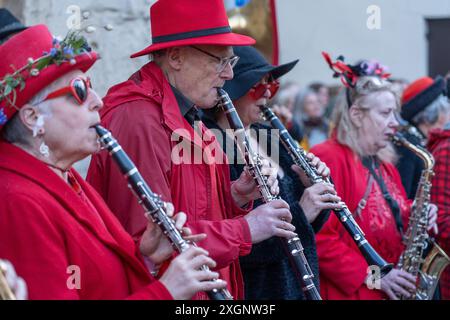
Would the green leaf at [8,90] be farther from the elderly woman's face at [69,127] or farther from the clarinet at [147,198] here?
the clarinet at [147,198]

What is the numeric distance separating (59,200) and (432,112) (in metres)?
4.79

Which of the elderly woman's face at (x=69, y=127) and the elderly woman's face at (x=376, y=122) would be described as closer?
the elderly woman's face at (x=69, y=127)

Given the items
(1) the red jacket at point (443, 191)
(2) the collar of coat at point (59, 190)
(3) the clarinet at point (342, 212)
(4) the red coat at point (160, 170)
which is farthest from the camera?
(1) the red jacket at point (443, 191)

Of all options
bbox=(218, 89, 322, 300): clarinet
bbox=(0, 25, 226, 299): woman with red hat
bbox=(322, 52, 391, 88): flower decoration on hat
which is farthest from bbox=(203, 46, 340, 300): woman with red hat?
bbox=(0, 25, 226, 299): woman with red hat

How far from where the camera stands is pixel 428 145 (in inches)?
244

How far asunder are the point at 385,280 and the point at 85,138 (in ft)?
8.74

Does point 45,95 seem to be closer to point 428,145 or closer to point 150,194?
point 150,194

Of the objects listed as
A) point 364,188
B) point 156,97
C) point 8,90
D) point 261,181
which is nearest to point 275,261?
point 261,181

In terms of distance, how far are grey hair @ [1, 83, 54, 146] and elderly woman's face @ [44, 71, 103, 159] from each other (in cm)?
2

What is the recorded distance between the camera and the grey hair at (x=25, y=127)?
3.01 m

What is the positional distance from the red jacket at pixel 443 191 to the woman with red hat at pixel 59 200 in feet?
9.95

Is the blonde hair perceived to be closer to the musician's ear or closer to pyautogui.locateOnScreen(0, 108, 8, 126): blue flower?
the musician's ear

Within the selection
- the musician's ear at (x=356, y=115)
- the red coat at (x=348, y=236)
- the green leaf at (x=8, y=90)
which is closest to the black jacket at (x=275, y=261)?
the red coat at (x=348, y=236)

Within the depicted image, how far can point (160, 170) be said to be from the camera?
345cm
